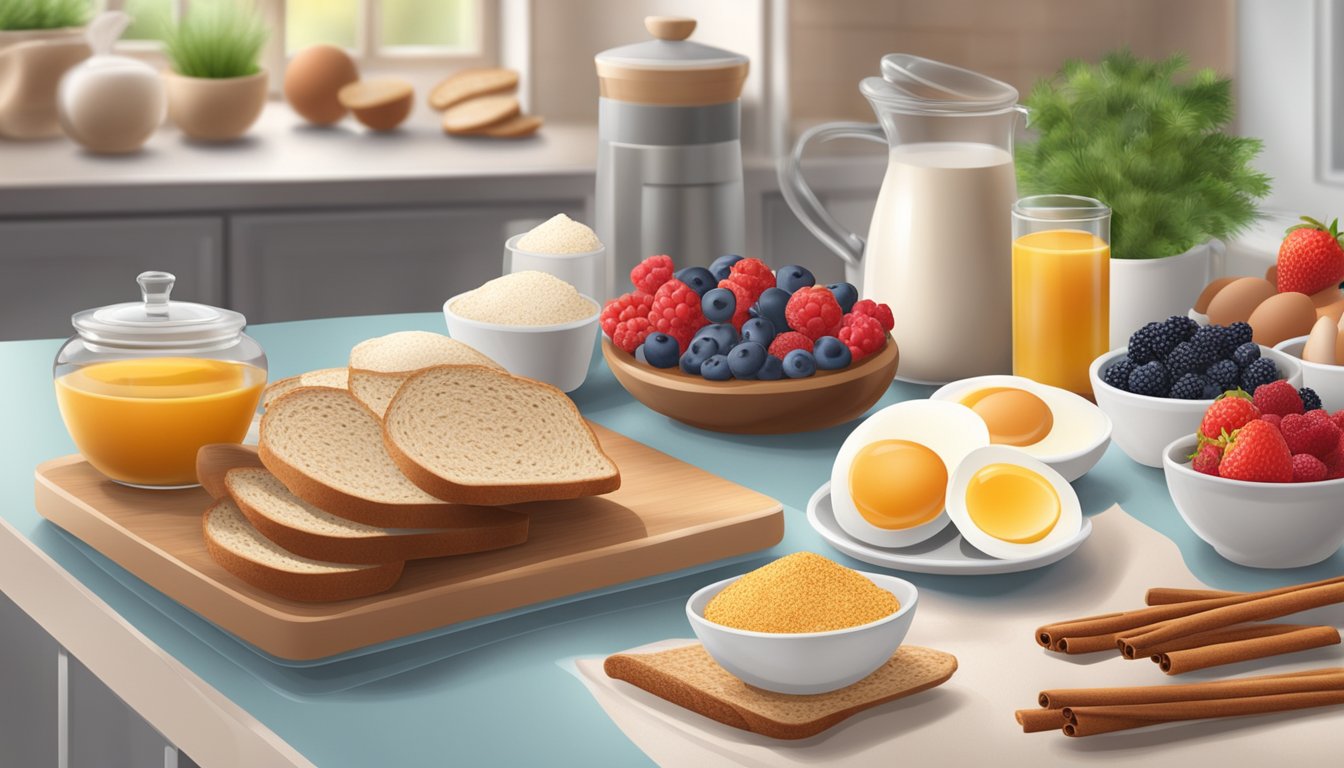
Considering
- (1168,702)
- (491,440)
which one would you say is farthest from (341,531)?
(1168,702)

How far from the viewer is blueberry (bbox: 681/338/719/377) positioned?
1.34 metres

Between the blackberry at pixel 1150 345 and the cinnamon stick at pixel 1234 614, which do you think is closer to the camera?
the cinnamon stick at pixel 1234 614

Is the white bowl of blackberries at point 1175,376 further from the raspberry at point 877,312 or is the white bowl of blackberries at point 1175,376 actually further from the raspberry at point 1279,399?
Answer: the raspberry at point 877,312

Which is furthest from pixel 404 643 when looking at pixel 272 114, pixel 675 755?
pixel 272 114

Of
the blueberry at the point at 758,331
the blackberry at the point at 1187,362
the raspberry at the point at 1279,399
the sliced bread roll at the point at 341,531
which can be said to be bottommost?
the sliced bread roll at the point at 341,531

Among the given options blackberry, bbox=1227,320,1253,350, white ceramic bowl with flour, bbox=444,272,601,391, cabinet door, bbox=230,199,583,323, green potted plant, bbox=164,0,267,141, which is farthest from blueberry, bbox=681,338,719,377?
green potted plant, bbox=164,0,267,141

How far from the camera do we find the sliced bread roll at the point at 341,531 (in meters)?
0.95

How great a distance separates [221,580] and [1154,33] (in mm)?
2899

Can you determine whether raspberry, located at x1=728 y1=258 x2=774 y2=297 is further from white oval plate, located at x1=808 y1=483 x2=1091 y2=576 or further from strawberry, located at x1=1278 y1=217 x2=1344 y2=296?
strawberry, located at x1=1278 y1=217 x2=1344 y2=296

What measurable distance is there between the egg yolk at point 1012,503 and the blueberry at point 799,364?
1.01 feet

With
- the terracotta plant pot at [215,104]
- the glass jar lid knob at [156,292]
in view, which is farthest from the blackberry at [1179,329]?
the terracotta plant pot at [215,104]

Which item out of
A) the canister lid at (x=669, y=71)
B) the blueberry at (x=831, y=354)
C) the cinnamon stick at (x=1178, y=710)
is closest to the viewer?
the cinnamon stick at (x=1178, y=710)

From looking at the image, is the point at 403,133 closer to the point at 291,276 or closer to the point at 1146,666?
the point at 291,276

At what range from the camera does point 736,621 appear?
2.74ft
